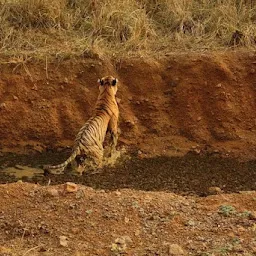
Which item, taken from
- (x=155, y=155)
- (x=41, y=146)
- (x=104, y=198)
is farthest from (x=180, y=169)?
(x=104, y=198)

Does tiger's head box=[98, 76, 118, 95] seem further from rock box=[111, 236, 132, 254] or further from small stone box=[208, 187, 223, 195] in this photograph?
rock box=[111, 236, 132, 254]

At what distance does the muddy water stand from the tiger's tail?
2.7 inches

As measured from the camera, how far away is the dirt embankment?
8898 millimetres

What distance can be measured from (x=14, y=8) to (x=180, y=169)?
410 cm

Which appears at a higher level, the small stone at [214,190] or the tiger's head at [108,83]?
the tiger's head at [108,83]

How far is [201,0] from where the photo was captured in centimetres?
1098

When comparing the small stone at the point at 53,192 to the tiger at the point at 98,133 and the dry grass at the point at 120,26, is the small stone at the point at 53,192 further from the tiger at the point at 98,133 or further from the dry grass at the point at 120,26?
the dry grass at the point at 120,26

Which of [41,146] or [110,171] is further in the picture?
[41,146]

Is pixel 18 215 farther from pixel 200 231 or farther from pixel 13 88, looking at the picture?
pixel 13 88

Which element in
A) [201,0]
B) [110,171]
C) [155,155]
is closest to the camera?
[110,171]

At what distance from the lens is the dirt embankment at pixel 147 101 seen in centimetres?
890

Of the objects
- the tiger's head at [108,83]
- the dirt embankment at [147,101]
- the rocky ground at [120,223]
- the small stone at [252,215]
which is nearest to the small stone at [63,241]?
the rocky ground at [120,223]

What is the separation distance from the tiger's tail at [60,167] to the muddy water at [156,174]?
0.07m

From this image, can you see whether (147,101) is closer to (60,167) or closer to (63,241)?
(60,167)
